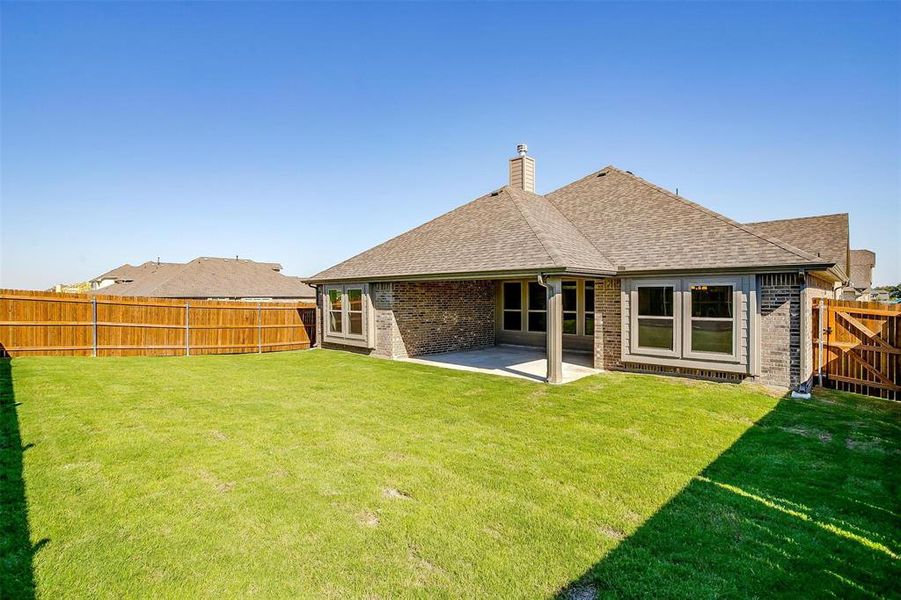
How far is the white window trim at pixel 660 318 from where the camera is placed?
9641mm

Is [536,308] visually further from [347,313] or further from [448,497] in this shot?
[448,497]

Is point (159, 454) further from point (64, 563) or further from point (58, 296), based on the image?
point (58, 296)

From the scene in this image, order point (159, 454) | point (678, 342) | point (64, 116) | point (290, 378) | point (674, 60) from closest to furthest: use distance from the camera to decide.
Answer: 1. point (159, 454)
2. point (678, 342)
3. point (290, 378)
4. point (674, 60)
5. point (64, 116)

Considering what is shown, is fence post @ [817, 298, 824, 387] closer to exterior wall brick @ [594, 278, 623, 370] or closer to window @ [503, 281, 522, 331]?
exterior wall brick @ [594, 278, 623, 370]

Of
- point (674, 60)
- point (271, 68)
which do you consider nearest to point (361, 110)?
point (271, 68)

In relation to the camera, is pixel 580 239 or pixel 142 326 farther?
pixel 142 326

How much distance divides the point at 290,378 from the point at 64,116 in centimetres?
1063

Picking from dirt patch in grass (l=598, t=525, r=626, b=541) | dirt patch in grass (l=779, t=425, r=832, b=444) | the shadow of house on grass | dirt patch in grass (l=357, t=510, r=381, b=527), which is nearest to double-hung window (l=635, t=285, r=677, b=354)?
dirt patch in grass (l=779, t=425, r=832, b=444)

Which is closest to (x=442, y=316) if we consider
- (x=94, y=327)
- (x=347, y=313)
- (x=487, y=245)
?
(x=347, y=313)

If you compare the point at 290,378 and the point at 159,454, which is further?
the point at 290,378

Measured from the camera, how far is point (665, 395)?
8312 millimetres

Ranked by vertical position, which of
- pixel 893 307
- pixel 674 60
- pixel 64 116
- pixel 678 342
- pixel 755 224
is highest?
pixel 674 60

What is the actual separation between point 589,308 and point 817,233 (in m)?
8.96

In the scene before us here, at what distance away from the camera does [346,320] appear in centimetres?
1482
